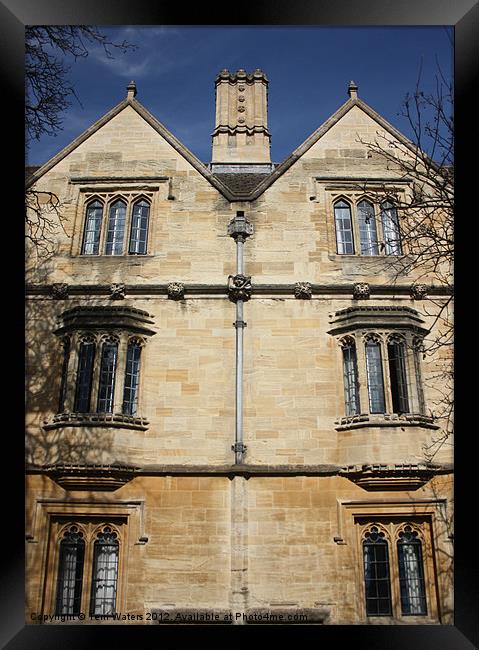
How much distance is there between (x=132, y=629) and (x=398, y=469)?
173 inches

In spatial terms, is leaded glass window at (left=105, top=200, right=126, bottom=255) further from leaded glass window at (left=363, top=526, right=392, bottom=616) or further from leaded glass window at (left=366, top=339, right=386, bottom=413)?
leaded glass window at (left=363, top=526, right=392, bottom=616)

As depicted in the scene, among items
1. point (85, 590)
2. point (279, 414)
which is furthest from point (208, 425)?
point (85, 590)

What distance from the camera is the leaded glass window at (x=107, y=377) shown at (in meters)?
9.21

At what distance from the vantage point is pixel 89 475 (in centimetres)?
876

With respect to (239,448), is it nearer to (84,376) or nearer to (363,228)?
(84,376)

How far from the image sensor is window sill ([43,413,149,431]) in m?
8.97

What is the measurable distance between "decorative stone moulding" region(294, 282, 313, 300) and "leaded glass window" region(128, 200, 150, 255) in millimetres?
2773

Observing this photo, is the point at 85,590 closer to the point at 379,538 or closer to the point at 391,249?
the point at 379,538

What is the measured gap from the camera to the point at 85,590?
8.38 m

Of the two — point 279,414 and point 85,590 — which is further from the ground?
point 279,414

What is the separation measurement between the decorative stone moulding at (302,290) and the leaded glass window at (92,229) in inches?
142

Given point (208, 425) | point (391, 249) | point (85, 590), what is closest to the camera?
point (85, 590)

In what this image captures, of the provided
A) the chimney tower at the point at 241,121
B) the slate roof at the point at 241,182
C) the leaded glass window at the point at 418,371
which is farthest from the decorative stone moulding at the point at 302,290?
the chimney tower at the point at 241,121

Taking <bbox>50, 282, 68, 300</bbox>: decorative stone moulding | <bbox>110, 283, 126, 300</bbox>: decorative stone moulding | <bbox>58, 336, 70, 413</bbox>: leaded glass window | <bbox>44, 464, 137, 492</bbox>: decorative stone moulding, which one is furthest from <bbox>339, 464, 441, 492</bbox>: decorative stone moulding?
<bbox>50, 282, 68, 300</bbox>: decorative stone moulding
